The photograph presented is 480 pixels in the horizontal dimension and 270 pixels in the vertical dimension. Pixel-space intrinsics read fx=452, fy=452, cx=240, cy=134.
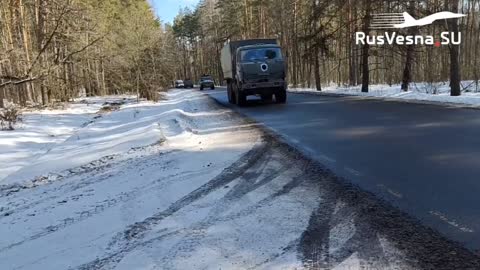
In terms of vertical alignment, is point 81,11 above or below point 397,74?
above

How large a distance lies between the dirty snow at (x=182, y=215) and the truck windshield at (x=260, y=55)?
10.9 metres

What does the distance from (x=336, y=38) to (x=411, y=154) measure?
25506 mm

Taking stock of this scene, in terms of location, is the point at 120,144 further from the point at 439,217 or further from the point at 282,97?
the point at 282,97

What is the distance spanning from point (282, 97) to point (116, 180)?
14547mm

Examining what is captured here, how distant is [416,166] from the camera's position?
6.92 m

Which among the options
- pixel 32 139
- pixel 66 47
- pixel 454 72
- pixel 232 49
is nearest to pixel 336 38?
pixel 232 49

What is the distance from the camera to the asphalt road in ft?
16.2

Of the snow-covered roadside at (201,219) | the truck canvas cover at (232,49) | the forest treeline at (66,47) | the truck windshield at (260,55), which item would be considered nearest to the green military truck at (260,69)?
the truck windshield at (260,55)

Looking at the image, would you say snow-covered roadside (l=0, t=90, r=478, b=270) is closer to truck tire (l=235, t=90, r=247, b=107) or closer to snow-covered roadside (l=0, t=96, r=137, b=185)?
snow-covered roadside (l=0, t=96, r=137, b=185)

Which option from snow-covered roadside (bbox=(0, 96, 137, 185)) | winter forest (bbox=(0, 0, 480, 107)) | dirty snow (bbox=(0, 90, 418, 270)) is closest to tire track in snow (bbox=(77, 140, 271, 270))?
dirty snow (bbox=(0, 90, 418, 270))

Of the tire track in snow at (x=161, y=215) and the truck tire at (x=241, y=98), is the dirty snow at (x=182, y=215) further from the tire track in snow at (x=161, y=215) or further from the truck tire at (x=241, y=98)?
the truck tire at (x=241, y=98)

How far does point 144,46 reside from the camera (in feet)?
103

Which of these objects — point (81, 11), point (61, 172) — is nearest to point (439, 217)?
point (61, 172)

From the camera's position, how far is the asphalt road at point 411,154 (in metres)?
4.93
